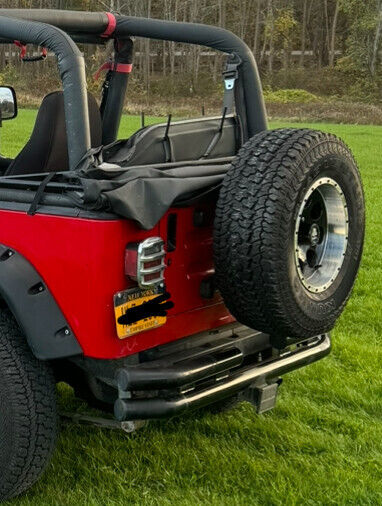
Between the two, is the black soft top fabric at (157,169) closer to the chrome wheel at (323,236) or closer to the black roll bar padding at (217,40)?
the black roll bar padding at (217,40)

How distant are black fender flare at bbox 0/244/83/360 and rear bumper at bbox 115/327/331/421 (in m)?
0.24

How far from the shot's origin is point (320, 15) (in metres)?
67.3

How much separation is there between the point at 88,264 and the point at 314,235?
3.24ft

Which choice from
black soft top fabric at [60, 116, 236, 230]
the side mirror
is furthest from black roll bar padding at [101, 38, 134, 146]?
black soft top fabric at [60, 116, 236, 230]

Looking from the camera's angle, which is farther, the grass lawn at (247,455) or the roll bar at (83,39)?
the grass lawn at (247,455)

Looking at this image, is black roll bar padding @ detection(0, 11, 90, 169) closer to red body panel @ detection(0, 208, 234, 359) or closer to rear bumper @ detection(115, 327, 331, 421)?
red body panel @ detection(0, 208, 234, 359)

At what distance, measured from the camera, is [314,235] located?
358 centimetres

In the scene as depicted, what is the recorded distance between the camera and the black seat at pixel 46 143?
12.5ft

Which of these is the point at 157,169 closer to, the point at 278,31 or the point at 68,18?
the point at 68,18

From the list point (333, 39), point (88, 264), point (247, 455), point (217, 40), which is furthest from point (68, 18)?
point (333, 39)

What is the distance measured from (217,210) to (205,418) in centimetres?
155

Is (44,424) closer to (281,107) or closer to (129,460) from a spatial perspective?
(129,460)

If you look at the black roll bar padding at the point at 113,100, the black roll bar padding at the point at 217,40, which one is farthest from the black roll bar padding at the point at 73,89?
the black roll bar padding at the point at 113,100

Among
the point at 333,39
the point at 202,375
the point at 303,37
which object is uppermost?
the point at 202,375
